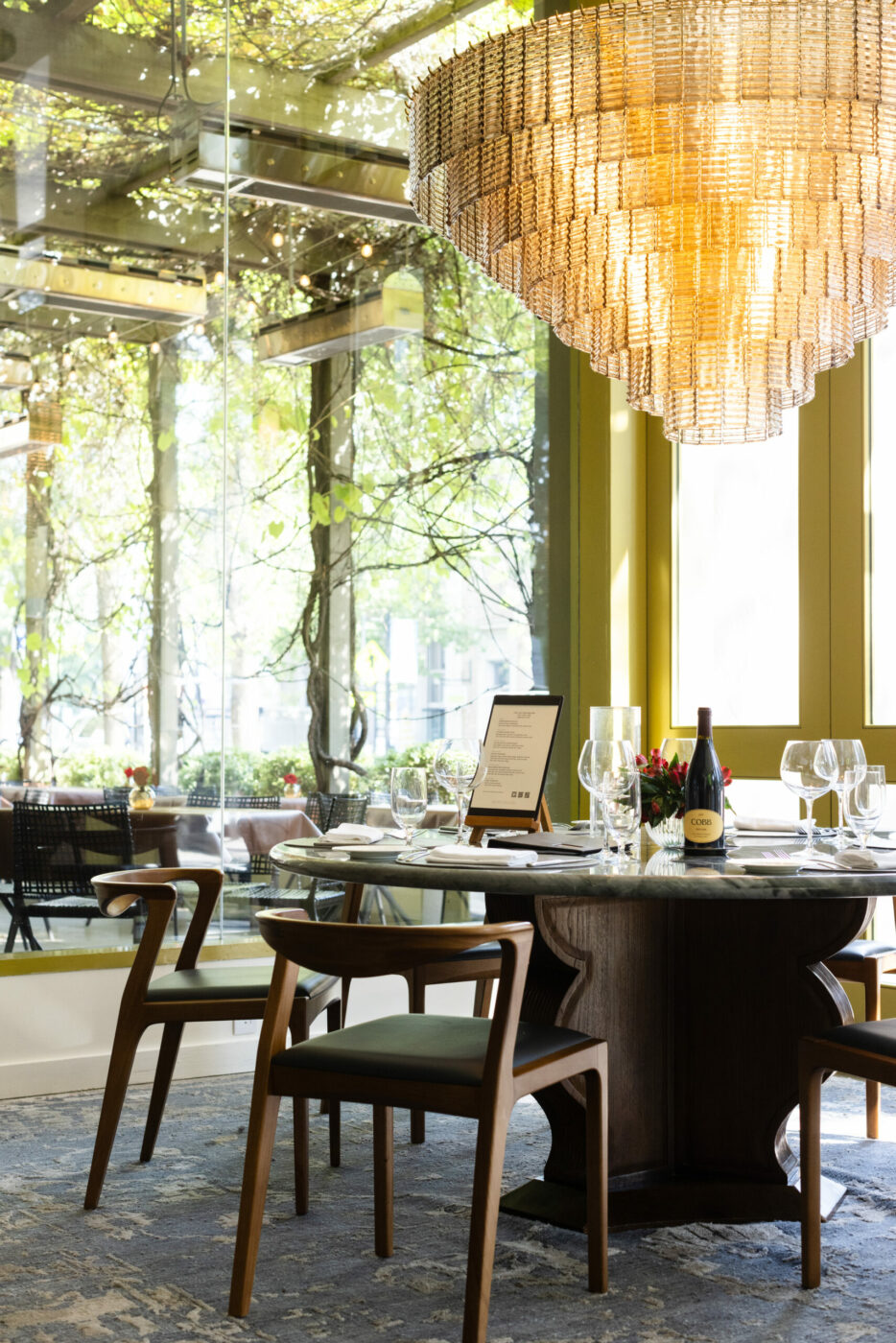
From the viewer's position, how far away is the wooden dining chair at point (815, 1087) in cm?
258

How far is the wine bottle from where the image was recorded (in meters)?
2.97

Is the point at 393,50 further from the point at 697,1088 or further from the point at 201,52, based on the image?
the point at 697,1088

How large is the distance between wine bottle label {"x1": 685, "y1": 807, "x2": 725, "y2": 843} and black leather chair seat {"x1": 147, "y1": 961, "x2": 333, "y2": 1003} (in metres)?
0.86

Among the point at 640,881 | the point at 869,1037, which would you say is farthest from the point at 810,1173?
the point at 640,881

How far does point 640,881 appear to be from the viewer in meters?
2.53

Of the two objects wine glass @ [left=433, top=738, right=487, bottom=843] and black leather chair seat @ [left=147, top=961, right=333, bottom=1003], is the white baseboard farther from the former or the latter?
wine glass @ [left=433, top=738, right=487, bottom=843]

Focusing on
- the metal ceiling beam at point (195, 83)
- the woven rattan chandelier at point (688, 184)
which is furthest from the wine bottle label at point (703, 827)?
the metal ceiling beam at point (195, 83)

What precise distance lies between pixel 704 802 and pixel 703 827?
0.07 metres

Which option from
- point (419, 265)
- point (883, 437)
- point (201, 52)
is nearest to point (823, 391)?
point (883, 437)

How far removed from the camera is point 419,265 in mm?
5359

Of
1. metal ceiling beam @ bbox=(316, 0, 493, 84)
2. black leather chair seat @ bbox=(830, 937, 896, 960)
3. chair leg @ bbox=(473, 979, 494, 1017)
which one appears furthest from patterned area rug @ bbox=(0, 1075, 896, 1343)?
metal ceiling beam @ bbox=(316, 0, 493, 84)

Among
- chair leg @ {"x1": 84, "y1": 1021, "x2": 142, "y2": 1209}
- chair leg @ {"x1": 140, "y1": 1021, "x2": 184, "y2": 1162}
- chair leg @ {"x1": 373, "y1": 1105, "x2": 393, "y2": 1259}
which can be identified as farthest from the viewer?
chair leg @ {"x1": 140, "y1": 1021, "x2": 184, "y2": 1162}

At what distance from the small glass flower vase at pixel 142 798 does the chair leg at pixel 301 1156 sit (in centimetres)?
183

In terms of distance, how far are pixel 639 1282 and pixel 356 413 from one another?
133 inches
